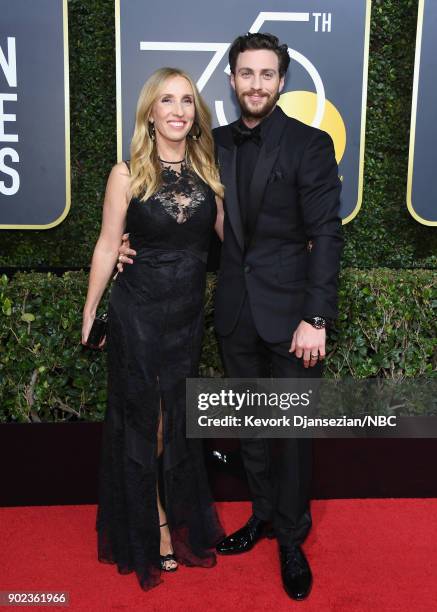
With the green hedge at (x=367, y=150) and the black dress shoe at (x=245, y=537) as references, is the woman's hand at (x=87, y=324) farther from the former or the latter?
the green hedge at (x=367, y=150)

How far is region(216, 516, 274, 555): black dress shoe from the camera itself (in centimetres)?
271

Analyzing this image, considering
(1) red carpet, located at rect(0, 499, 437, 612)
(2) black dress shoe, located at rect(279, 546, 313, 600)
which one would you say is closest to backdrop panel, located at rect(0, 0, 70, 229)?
(1) red carpet, located at rect(0, 499, 437, 612)

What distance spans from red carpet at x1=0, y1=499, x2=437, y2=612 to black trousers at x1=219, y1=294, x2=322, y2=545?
0.22m

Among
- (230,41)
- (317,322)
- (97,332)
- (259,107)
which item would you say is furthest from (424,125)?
(97,332)

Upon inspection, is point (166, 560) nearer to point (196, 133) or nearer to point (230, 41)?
point (196, 133)

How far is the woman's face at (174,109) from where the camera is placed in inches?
90.0

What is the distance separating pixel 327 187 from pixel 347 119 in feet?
6.63

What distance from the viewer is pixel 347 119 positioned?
4.12 m

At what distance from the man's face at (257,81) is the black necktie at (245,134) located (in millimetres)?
54

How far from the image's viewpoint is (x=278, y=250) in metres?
2.43

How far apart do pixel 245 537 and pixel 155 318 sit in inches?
44.9

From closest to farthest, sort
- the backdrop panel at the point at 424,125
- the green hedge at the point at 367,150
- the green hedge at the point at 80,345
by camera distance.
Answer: the green hedge at the point at 80,345
the backdrop panel at the point at 424,125
the green hedge at the point at 367,150

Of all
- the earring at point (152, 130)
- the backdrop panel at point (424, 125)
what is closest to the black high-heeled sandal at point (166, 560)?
the earring at point (152, 130)

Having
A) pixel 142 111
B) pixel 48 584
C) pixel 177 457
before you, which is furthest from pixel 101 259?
pixel 48 584
